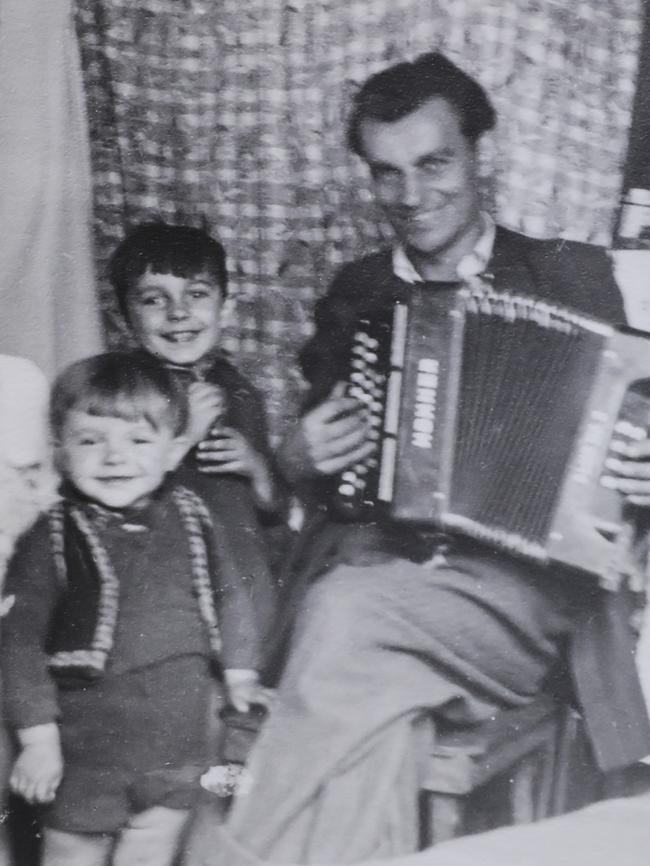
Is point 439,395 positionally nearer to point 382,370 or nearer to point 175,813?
point 382,370

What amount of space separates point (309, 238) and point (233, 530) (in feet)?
1.41

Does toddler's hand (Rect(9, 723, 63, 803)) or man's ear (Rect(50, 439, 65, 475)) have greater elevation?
man's ear (Rect(50, 439, 65, 475))

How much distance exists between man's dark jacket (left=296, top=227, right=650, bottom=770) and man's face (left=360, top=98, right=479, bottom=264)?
0.05m

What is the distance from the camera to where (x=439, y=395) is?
4.34 ft

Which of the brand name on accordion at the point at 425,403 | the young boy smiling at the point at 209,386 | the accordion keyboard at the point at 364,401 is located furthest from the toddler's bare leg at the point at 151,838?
the brand name on accordion at the point at 425,403

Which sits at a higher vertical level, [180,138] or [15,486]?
[180,138]

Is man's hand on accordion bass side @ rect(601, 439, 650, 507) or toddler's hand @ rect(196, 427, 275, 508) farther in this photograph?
toddler's hand @ rect(196, 427, 275, 508)

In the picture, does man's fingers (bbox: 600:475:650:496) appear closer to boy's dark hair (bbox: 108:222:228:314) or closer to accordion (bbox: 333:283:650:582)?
accordion (bbox: 333:283:650:582)

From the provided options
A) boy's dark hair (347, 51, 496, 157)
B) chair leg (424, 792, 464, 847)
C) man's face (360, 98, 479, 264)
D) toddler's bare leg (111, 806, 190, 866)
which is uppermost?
boy's dark hair (347, 51, 496, 157)

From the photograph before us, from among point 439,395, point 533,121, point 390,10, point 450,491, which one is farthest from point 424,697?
point 390,10

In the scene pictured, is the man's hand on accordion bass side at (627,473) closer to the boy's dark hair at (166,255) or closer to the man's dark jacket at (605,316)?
the man's dark jacket at (605,316)

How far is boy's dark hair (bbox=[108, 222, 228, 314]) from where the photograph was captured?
4.58ft

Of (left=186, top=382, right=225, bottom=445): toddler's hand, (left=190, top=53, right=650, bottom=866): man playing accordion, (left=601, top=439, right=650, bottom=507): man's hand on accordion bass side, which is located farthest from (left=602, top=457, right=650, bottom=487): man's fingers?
(left=186, top=382, right=225, bottom=445): toddler's hand

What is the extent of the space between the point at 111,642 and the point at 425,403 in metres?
0.54
